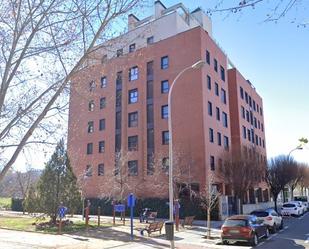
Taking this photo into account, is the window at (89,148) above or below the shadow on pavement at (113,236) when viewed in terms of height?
above

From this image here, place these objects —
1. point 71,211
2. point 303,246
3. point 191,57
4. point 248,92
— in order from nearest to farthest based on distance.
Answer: point 303,246 < point 71,211 < point 191,57 < point 248,92

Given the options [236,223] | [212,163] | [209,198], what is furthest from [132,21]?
[212,163]

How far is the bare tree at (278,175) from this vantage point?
4850cm

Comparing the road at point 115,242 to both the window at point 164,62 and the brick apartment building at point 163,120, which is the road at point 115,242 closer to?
the brick apartment building at point 163,120

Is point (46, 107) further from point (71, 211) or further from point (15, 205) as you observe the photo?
point (15, 205)

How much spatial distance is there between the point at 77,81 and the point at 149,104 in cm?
3063

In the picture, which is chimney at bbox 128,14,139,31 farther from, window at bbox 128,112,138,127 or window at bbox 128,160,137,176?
window at bbox 128,112,138,127

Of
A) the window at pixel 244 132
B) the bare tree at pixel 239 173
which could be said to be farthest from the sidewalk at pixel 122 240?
the window at pixel 244 132

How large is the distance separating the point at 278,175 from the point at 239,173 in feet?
41.3

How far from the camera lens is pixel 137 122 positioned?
147 feet

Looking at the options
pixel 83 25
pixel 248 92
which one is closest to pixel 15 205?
pixel 248 92

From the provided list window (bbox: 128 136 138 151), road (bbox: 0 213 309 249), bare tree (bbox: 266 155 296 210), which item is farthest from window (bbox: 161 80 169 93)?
road (bbox: 0 213 309 249)

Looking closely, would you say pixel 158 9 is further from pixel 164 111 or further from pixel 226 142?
pixel 226 142

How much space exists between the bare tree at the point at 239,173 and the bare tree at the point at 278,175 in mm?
7213
